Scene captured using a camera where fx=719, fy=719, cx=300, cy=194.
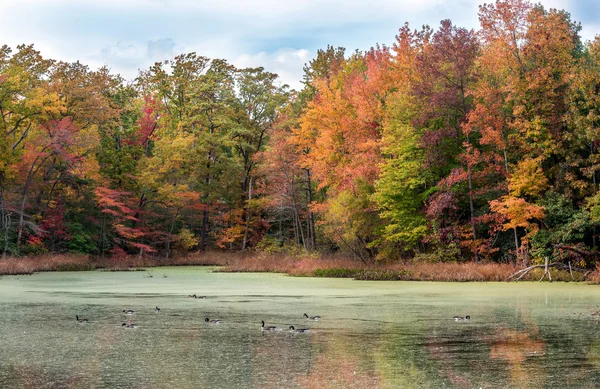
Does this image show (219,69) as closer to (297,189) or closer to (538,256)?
(297,189)

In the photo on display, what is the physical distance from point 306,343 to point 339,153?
98.8 ft

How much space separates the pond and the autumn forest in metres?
14.1

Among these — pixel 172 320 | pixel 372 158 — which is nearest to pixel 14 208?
pixel 372 158

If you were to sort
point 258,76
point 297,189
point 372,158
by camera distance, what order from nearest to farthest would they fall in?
1. point 372,158
2. point 297,189
3. point 258,76

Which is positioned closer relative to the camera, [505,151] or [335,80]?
[505,151]

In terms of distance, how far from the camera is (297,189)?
49.6 metres

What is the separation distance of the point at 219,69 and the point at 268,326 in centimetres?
4697

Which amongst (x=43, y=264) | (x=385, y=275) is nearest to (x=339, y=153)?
(x=385, y=275)

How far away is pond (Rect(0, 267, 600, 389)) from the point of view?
865 cm

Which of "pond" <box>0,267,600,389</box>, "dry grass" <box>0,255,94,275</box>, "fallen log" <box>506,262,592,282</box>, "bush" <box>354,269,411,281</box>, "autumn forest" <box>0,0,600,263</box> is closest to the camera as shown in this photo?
"pond" <box>0,267,600,389</box>

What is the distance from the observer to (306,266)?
38469mm

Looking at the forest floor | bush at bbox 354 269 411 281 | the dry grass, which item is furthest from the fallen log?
the dry grass

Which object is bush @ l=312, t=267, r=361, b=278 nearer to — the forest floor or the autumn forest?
the forest floor

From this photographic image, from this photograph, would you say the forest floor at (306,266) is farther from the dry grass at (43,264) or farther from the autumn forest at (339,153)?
the autumn forest at (339,153)
